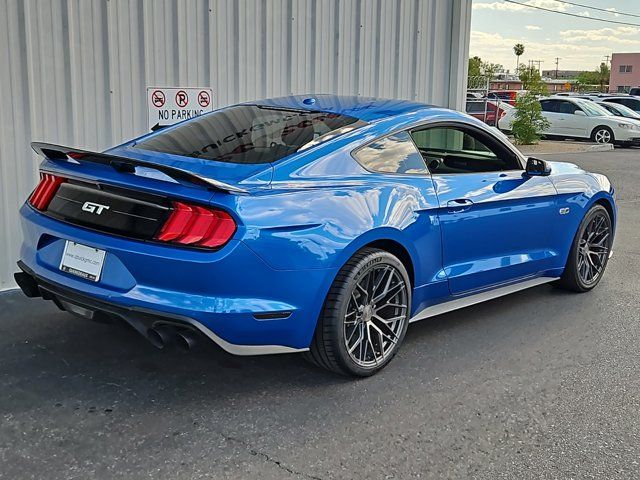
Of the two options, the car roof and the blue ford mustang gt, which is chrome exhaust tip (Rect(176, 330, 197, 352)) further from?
the car roof

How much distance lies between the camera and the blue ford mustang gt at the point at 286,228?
3.43m

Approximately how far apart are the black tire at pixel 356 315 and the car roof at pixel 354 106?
940mm

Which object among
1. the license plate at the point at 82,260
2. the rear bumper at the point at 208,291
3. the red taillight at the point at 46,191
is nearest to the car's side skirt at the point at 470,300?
the rear bumper at the point at 208,291

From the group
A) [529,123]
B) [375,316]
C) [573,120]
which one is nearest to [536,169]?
[375,316]

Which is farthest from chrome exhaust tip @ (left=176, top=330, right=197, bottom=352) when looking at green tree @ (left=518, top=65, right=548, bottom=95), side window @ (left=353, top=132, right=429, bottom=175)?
green tree @ (left=518, top=65, right=548, bottom=95)

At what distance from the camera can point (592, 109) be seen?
23.7 meters

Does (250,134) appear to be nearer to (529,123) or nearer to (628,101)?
(529,123)

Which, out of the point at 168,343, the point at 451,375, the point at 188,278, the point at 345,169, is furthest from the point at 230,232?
the point at 451,375

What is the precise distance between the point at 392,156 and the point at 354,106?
57cm

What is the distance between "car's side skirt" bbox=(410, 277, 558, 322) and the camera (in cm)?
458

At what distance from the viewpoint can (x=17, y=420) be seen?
3512 millimetres

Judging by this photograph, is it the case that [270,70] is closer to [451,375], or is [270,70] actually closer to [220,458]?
[451,375]

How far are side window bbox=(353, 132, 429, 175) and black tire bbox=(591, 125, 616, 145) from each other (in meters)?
20.4

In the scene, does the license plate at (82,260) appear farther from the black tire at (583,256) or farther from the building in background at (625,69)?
the building in background at (625,69)
